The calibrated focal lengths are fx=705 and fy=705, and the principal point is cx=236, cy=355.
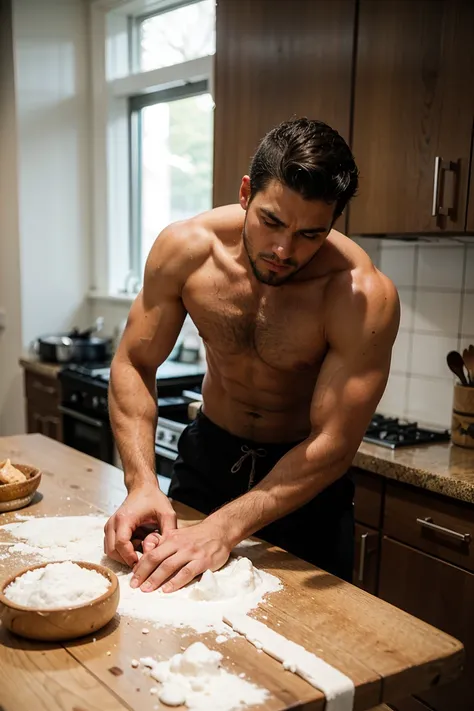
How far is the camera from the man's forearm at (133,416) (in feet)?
5.06

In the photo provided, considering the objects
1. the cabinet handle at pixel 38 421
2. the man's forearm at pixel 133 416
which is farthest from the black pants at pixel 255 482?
the cabinet handle at pixel 38 421

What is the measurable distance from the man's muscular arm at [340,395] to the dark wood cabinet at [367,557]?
0.69m

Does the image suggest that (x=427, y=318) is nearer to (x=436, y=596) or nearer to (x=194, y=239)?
(x=436, y=596)

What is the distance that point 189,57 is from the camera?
378 cm

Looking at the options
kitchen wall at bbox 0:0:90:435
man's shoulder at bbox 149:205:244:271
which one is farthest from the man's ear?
kitchen wall at bbox 0:0:90:435

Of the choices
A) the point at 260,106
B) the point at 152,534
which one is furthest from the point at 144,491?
the point at 260,106

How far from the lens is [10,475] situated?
1.53 metres

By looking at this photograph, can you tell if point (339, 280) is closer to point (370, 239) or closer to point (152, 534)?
point (152, 534)

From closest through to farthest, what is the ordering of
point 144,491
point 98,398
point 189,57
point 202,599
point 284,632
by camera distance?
point 284,632
point 202,599
point 144,491
point 98,398
point 189,57

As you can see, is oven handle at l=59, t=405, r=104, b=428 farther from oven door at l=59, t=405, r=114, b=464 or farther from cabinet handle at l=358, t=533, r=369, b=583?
cabinet handle at l=358, t=533, r=369, b=583

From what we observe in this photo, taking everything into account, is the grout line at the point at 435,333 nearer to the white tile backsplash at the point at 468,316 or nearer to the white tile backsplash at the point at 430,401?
the white tile backsplash at the point at 468,316

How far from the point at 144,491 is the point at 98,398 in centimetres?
187

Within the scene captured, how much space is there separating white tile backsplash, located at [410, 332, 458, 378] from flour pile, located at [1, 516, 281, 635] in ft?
4.67

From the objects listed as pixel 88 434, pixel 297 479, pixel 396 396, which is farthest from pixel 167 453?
pixel 297 479
